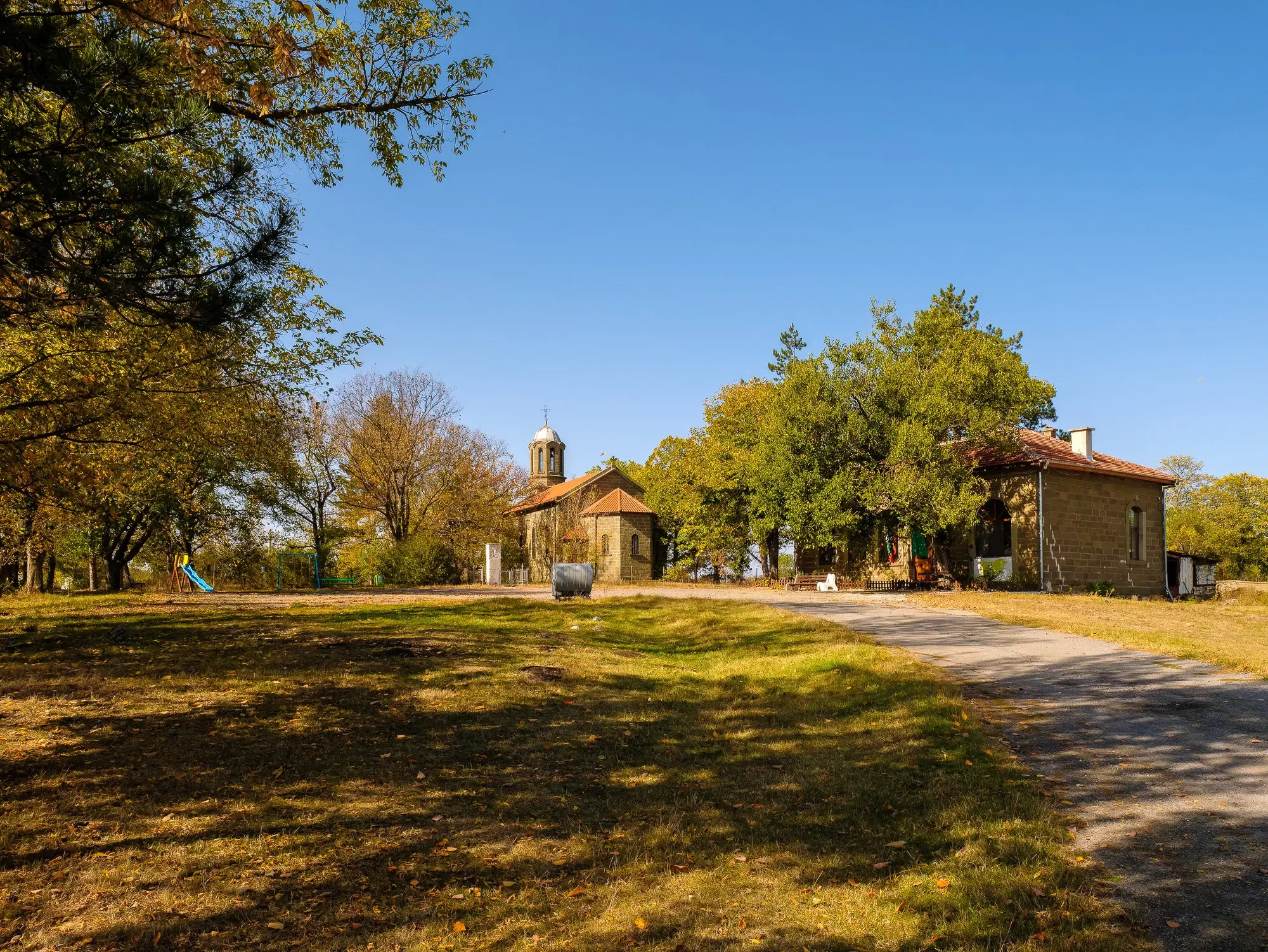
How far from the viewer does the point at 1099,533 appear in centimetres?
2803

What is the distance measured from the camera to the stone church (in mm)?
47000

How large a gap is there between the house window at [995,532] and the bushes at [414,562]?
23.4 metres

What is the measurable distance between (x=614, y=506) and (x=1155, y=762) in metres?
42.1

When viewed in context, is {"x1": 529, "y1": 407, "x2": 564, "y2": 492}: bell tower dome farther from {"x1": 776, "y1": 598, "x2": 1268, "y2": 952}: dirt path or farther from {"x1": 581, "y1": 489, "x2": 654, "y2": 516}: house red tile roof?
{"x1": 776, "y1": 598, "x2": 1268, "y2": 952}: dirt path

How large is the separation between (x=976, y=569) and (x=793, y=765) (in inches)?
963

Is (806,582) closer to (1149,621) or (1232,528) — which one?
(1149,621)

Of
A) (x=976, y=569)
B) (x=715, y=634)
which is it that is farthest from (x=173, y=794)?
(x=976, y=569)

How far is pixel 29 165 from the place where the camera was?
18.6 ft

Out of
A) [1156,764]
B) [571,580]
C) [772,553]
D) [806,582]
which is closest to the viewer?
[1156,764]

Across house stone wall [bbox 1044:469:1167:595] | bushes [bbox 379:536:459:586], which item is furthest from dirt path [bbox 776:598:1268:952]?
bushes [bbox 379:536:459:586]

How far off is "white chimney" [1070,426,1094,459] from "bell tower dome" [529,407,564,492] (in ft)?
138

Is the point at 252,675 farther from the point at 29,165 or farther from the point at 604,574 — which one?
the point at 604,574

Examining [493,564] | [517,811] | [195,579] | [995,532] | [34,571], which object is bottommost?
[517,811]

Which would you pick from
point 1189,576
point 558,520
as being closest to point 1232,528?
point 1189,576
